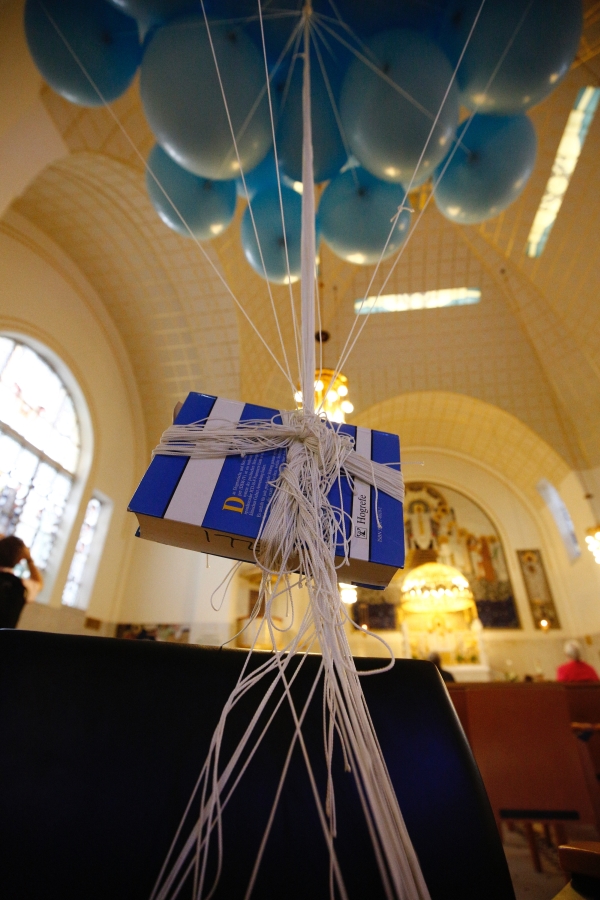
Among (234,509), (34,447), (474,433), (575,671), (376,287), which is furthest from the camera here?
(474,433)

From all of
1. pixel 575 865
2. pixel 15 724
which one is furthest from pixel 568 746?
pixel 15 724

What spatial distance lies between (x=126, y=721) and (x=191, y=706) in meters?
0.07

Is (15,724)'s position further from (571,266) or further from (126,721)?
(571,266)

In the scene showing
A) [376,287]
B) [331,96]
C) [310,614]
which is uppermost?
[376,287]

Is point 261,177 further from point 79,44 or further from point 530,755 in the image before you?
point 530,755

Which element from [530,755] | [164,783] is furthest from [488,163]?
[530,755]

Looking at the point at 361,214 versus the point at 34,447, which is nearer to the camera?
the point at 361,214

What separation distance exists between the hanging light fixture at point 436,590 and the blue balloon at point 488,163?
5.96 metres

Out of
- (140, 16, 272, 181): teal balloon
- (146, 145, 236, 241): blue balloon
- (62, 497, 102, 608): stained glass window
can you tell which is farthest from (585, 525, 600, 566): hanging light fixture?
(62, 497, 102, 608): stained glass window

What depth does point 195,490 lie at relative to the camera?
0.56m

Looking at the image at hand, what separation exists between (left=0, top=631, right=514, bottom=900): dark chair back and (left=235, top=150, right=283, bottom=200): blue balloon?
1940 mm

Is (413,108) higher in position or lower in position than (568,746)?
higher

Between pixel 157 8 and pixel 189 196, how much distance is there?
548mm

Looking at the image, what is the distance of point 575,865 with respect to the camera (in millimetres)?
532
